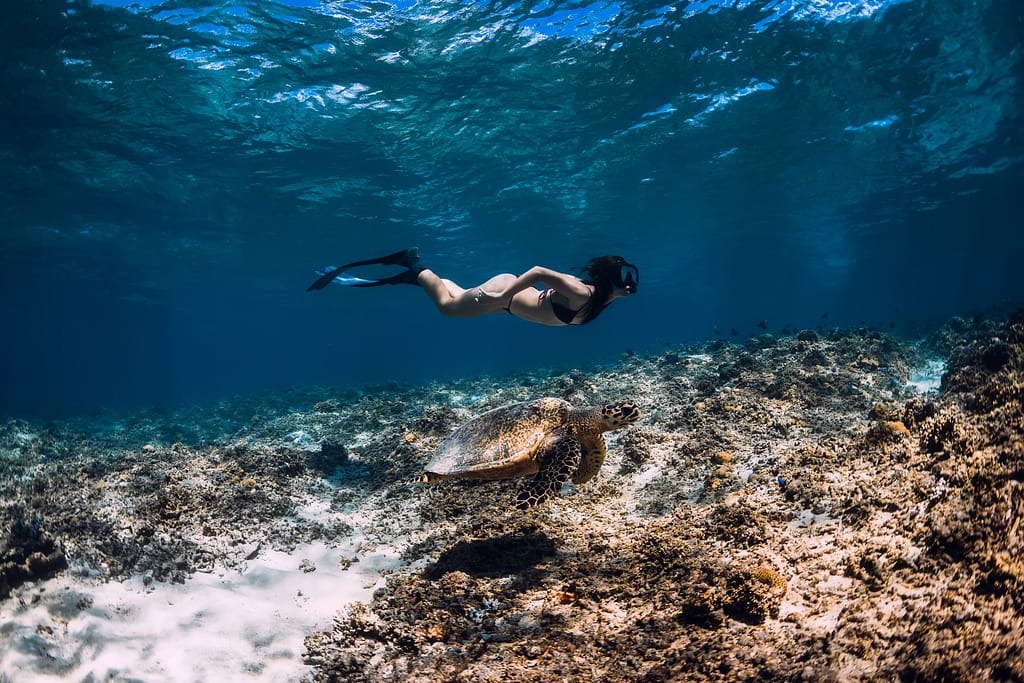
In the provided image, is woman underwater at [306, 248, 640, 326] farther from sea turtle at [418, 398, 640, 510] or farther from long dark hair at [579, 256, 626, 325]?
sea turtle at [418, 398, 640, 510]

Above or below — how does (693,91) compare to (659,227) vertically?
above

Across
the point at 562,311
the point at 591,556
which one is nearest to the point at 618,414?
the point at 591,556

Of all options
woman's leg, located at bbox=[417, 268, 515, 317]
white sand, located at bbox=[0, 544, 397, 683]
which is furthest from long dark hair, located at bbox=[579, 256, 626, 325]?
white sand, located at bbox=[0, 544, 397, 683]

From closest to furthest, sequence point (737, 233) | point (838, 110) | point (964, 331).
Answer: point (964, 331) → point (838, 110) → point (737, 233)

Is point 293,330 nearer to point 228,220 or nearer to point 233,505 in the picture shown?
point 228,220

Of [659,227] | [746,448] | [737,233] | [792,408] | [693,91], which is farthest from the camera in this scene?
[737,233]

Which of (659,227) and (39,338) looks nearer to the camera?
(659,227)

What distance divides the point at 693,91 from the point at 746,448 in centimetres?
1737

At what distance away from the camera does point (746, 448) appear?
570 cm

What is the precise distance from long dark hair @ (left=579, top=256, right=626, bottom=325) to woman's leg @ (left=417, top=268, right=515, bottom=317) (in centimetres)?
110

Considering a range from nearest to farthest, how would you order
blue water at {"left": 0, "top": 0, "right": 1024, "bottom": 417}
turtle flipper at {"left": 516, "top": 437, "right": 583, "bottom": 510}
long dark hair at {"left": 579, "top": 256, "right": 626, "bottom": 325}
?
turtle flipper at {"left": 516, "top": 437, "right": 583, "bottom": 510} < long dark hair at {"left": 579, "top": 256, "right": 626, "bottom": 325} < blue water at {"left": 0, "top": 0, "right": 1024, "bottom": 417}

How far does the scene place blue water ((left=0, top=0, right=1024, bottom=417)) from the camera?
14117mm

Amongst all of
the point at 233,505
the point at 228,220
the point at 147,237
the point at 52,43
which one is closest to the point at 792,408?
the point at 233,505

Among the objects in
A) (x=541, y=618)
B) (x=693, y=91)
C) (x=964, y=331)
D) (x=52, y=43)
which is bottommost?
(x=964, y=331)
